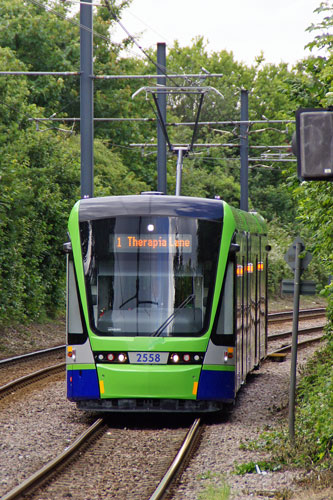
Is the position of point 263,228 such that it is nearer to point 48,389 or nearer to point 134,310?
point 48,389

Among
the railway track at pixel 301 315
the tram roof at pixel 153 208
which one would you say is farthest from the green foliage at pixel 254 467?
the railway track at pixel 301 315

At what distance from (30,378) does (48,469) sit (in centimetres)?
724

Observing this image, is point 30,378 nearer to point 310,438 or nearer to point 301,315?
point 310,438

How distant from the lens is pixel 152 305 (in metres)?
11.6

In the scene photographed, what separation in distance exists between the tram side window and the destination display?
1.94 ft

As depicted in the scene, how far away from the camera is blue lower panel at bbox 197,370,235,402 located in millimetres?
11539

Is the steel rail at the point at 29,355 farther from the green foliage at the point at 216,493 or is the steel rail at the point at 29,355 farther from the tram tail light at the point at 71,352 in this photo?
the green foliage at the point at 216,493

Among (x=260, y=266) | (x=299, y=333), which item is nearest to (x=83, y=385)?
(x=260, y=266)

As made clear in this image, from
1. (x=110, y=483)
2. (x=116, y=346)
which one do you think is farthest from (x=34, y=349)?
(x=110, y=483)

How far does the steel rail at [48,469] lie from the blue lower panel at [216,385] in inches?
56.2

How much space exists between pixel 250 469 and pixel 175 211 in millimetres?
3961

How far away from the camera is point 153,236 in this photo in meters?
11.8

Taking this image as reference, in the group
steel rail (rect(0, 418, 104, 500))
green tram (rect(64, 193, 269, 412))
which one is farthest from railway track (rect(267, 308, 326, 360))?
steel rail (rect(0, 418, 104, 500))

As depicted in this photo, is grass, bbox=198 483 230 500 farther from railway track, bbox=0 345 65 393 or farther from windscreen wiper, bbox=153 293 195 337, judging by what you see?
railway track, bbox=0 345 65 393
